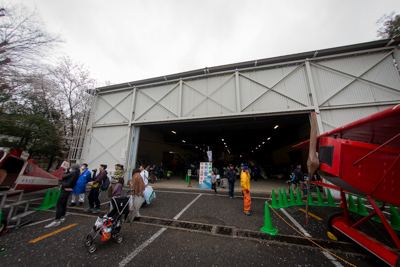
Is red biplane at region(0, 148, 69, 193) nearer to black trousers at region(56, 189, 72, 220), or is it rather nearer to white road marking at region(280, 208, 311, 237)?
black trousers at region(56, 189, 72, 220)

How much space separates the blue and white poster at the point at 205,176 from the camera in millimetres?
10617

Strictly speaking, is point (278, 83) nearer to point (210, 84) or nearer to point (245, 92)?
point (245, 92)

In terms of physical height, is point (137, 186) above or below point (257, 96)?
below

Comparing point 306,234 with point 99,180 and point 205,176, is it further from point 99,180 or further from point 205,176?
point 205,176

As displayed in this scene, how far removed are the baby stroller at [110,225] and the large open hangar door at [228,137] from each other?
32.6 feet

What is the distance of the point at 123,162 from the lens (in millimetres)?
→ 11414

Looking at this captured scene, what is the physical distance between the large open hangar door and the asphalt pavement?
29.8 ft

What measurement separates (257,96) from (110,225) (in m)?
10.6

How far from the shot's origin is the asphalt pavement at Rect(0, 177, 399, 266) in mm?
2768

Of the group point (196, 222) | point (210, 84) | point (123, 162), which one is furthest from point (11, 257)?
point (210, 84)

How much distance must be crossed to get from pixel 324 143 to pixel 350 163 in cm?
76

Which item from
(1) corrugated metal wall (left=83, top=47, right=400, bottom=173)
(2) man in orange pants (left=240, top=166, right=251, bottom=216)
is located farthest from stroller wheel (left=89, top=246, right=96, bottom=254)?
(1) corrugated metal wall (left=83, top=47, right=400, bottom=173)

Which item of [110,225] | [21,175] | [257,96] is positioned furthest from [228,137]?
[21,175]

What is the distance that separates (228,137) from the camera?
2014 cm
